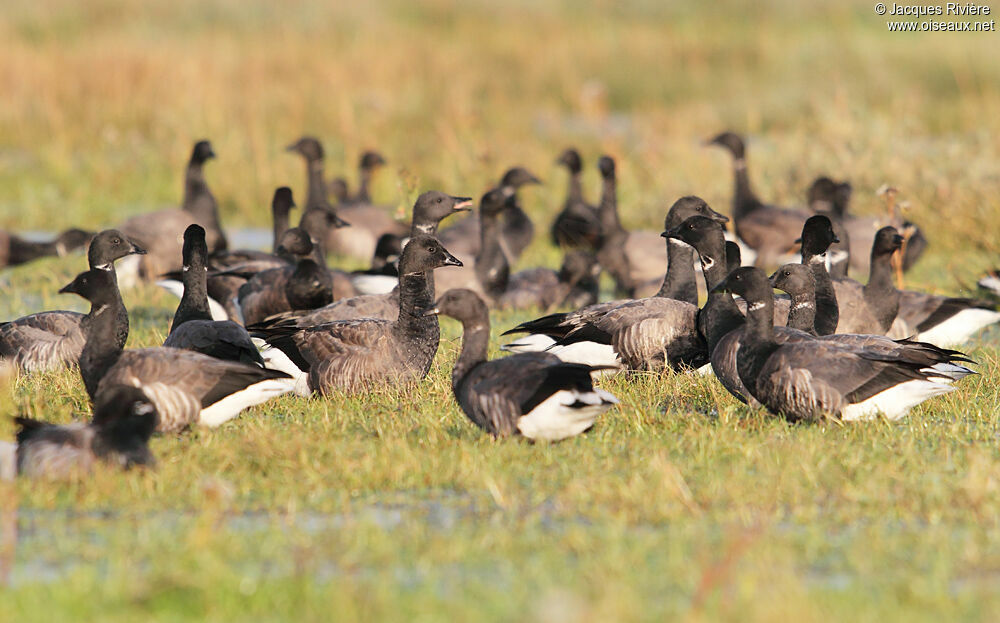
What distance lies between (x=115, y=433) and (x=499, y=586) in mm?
2826

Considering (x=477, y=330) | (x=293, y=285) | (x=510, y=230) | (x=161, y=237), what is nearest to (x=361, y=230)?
(x=510, y=230)

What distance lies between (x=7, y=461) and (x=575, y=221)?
1312cm

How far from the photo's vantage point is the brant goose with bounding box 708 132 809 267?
17359mm

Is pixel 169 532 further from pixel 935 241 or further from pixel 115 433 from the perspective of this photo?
pixel 935 241

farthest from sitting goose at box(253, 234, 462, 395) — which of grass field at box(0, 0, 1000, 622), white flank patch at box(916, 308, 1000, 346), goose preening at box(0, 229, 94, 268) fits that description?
goose preening at box(0, 229, 94, 268)

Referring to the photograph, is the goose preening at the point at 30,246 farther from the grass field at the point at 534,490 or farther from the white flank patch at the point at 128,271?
the white flank patch at the point at 128,271

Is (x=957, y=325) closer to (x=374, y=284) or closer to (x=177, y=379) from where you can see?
(x=374, y=284)

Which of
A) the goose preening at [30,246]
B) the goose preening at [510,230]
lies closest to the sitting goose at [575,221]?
the goose preening at [510,230]

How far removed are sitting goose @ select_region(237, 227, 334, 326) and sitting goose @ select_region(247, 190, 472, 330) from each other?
612 mm

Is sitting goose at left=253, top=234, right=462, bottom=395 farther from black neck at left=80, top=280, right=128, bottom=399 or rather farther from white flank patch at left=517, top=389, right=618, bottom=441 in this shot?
white flank patch at left=517, top=389, right=618, bottom=441

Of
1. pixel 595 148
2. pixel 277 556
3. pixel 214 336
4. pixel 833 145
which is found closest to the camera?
pixel 277 556

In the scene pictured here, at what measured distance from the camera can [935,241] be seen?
1842 cm

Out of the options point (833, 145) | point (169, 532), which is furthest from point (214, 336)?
point (833, 145)

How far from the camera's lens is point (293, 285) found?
42.2 ft
